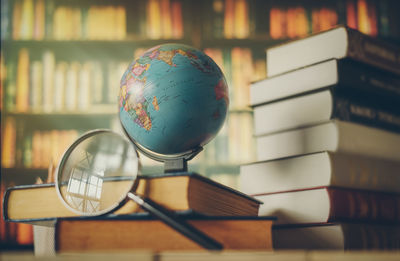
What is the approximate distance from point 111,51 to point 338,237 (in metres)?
1.65

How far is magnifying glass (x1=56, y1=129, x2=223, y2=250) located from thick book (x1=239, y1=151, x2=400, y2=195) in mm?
359

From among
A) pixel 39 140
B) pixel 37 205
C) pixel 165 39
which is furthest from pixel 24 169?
pixel 37 205

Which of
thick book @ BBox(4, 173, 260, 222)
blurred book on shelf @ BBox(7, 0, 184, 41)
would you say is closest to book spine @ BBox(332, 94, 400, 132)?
thick book @ BBox(4, 173, 260, 222)

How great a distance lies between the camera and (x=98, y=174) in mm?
762

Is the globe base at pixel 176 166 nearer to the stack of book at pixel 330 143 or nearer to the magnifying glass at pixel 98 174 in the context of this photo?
the magnifying glass at pixel 98 174

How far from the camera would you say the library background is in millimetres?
2107

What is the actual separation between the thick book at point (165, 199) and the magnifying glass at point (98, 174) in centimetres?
2

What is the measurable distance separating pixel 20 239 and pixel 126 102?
4.82ft

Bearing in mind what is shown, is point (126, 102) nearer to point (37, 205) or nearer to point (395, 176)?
point (37, 205)

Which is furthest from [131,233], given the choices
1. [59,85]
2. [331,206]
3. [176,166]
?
[59,85]

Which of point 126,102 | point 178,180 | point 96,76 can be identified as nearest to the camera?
point 178,180

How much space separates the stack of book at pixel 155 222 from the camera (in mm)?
710

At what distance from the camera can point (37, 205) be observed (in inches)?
31.6

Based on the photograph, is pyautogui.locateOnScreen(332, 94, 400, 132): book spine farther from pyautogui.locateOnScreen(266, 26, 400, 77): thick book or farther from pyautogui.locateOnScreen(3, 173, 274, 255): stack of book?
pyautogui.locateOnScreen(3, 173, 274, 255): stack of book
